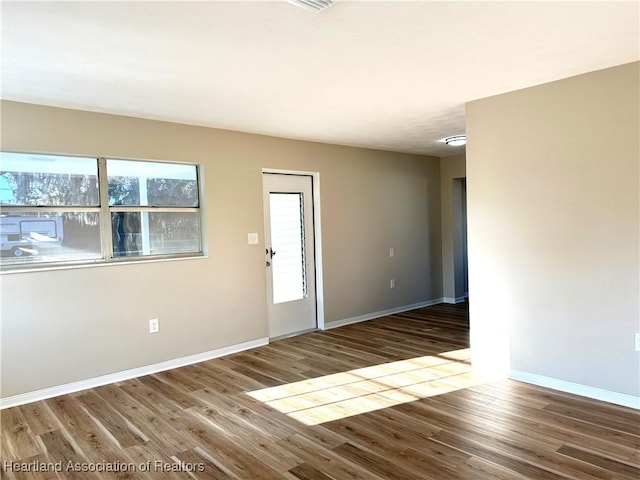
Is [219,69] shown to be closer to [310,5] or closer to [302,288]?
[310,5]

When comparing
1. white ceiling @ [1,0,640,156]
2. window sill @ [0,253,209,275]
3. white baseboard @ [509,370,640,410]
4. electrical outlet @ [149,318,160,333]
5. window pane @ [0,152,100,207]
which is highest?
white ceiling @ [1,0,640,156]

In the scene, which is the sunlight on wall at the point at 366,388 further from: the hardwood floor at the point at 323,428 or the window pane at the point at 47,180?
the window pane at the point at 47,180

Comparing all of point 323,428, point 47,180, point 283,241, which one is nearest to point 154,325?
point 47,180

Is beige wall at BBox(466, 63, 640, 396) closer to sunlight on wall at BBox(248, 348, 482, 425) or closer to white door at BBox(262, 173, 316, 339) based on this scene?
sunlight on wall at BBox(248, 348, 482, 425)

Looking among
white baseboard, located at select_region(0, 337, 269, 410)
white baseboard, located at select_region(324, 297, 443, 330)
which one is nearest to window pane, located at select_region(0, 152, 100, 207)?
white baseboard, located at select_region(0, 337, 269, 410)

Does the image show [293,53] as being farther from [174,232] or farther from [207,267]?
[207,267]

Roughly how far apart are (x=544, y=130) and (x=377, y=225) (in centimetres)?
300

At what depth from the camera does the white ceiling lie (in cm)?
205

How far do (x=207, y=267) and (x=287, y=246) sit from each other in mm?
1160

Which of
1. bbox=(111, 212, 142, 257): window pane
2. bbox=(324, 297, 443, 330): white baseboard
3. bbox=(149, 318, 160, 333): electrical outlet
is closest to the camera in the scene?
bbox=(111, 212, 142, 257): window pane

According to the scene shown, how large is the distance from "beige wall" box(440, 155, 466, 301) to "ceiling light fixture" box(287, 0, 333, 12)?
5.30m

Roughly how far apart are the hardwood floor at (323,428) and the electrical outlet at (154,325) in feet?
1.38

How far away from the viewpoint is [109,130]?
373 cm

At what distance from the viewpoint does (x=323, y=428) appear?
9.20 ft
